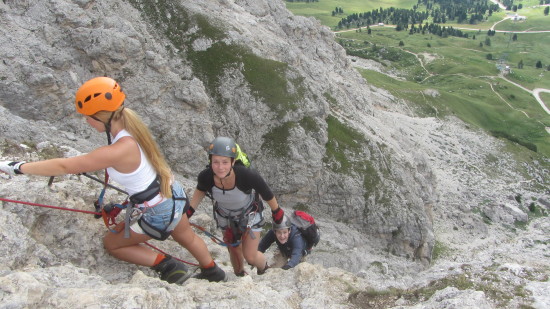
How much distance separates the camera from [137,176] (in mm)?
7559

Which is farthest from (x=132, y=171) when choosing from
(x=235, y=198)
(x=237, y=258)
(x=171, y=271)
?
(x=237, y=258)

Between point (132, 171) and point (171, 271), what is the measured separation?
3.41 meters

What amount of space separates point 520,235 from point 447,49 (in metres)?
157

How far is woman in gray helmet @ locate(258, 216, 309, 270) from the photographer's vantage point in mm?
13062

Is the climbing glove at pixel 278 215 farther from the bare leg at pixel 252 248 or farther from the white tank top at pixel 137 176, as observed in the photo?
the white tank top at pixel 137 176

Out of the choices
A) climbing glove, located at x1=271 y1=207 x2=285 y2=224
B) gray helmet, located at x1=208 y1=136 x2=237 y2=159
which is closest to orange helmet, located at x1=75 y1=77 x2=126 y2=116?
gray helmet, located at x1=208 y1=136 x2=237 y2=159

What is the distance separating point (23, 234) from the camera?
850 cm

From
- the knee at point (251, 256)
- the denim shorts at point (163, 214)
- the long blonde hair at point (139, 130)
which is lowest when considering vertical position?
the knee at point (251, 256)

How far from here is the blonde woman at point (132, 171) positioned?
6914mm

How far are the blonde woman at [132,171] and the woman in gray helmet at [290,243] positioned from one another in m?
3.78

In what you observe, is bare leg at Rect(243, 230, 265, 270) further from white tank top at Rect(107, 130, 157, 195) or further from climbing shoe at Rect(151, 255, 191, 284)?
white tank top at Rect(107, 130, 157, 195)

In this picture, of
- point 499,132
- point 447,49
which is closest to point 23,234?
point 499,132

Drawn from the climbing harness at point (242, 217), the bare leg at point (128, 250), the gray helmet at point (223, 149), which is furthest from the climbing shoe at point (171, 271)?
the gray helmet at point (223, 149)

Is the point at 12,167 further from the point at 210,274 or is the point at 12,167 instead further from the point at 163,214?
the point at 210,274
